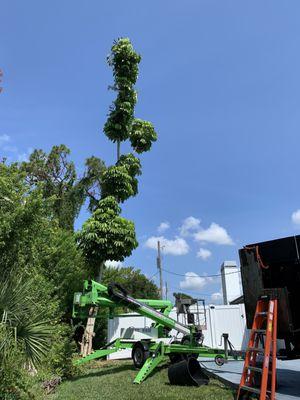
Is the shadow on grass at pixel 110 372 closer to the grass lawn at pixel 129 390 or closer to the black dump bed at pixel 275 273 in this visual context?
the grass lawn at pixel 129 390

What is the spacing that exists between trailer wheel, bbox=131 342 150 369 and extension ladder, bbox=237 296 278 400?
7.04 metres

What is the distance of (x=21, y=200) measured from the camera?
478 inches

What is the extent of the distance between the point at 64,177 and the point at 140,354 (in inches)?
816

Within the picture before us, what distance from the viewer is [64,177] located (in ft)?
107

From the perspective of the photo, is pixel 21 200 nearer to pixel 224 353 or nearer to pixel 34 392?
pixel 34 392

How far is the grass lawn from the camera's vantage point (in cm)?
911

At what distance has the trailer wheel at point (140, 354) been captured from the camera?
13688 mm

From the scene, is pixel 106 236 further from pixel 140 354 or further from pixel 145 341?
pixel 140 354

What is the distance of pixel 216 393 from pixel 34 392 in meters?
3.93

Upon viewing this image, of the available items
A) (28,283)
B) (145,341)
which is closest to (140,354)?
(145,341)

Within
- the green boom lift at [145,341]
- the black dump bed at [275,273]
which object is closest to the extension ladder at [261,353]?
the black dump bed at [275,273]

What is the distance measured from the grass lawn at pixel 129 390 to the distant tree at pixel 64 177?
17.1 m

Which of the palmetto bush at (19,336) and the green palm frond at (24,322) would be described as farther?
the green palm frond at (24,322)

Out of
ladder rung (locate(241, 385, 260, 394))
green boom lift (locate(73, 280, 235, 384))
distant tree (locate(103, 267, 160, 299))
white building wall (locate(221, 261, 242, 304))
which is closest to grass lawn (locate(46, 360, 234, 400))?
green boom lift (locate(73, 280, 235, 384))
